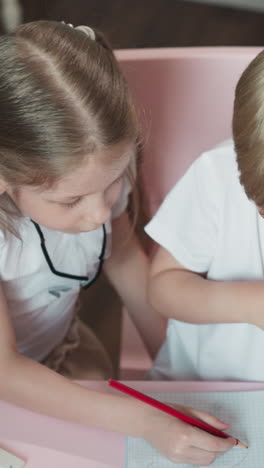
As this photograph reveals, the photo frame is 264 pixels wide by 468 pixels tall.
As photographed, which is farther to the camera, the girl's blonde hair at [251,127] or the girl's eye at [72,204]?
the girl's eye at [72,204]

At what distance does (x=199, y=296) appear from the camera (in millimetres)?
819

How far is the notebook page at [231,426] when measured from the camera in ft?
2.19

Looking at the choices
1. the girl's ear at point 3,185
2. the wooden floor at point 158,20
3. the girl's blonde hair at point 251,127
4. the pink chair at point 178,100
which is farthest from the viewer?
the wooden floor at point 158,20

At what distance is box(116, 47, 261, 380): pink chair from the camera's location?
0.97 m

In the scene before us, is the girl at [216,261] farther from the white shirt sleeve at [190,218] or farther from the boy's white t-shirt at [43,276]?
the boy's white t-shirt at [43,276]

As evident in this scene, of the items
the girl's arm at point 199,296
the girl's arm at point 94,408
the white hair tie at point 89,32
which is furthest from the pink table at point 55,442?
the white hair tie at point 89,32

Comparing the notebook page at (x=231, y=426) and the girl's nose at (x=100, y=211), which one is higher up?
the girl's nose at (x=100, y=211)

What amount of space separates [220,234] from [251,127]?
223 mm

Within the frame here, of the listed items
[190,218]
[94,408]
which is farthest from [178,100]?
[94,408]

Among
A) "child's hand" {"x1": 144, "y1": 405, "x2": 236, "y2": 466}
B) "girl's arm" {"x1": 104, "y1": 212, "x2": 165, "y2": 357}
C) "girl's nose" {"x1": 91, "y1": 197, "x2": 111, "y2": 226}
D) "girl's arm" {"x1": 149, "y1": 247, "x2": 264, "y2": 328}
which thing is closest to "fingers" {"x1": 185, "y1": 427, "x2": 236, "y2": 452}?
"child's hand" {"x1": 144, "y1": 405, "x2": 236, "y2": 466}

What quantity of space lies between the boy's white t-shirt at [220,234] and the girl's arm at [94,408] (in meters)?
0.20

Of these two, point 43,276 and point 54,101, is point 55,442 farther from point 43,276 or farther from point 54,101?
point 54,101

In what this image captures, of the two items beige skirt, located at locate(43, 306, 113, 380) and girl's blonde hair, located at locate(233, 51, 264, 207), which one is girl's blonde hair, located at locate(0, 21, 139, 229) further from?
beige skirt, located at locate(43, 306, 113, 380)

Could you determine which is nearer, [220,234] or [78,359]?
[220,234]
